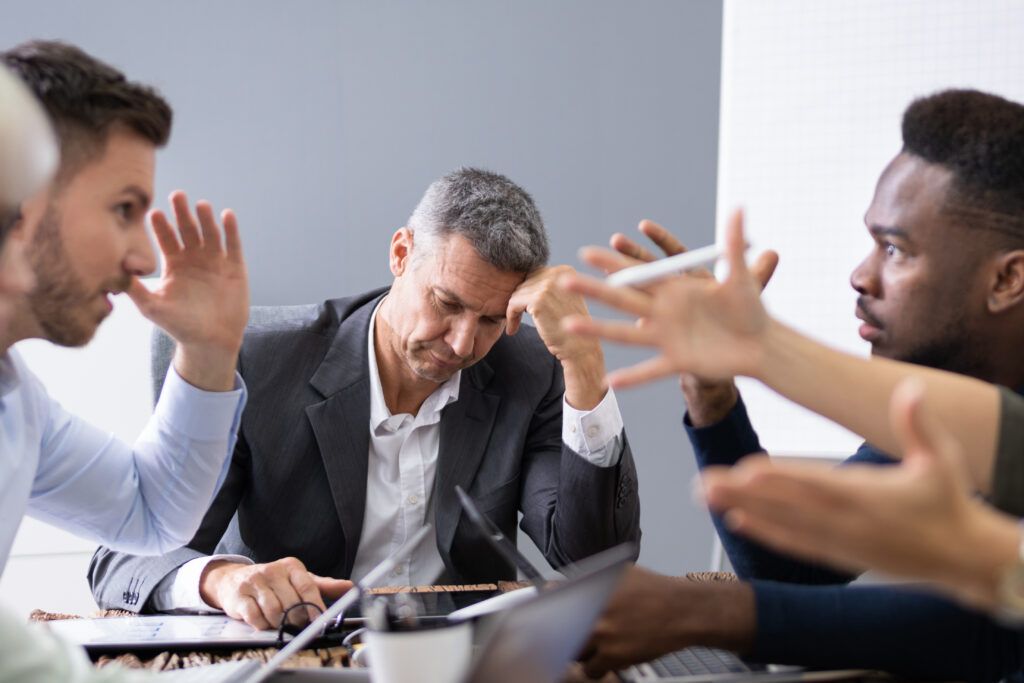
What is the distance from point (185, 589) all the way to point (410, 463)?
0.55m

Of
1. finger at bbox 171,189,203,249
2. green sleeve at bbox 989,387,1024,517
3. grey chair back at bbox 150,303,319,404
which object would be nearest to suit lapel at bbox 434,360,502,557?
grey chair back at bbox 150,303,319,404

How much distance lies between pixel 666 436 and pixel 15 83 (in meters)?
2.29

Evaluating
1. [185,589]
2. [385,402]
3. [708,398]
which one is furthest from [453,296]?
[185,589]

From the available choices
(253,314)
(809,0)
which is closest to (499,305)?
(253,314)

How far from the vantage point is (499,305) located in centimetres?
171

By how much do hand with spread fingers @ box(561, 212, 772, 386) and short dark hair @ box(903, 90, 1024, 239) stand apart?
0.55 metres

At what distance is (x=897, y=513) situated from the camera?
51 centimetres

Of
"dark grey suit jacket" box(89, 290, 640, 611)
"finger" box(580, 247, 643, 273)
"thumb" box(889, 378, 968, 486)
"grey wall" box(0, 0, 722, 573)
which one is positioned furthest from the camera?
"grey wall" box(0, 0, 722, 573)

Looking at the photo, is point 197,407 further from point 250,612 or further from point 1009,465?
point 1009,465

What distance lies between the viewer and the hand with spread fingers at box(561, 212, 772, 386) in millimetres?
828

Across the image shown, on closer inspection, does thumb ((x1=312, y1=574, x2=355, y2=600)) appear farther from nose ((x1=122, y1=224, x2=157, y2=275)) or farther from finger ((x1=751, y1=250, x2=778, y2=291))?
finger ((x1=751, y1=250, x2=778, y2=291))

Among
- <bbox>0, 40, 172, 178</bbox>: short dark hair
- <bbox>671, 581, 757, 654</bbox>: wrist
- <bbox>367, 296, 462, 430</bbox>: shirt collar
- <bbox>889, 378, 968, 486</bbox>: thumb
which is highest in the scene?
<bbox>0, 40, 172, 178</bbox>: short dark hair

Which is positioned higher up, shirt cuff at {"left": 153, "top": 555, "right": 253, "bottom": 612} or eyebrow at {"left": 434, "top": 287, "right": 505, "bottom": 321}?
eyebrow at {"left": 434, "top": 287, "right": 505, "bottom": 321}

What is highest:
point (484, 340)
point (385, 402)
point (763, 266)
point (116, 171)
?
point (116, 171)
